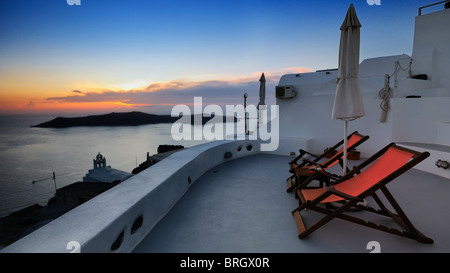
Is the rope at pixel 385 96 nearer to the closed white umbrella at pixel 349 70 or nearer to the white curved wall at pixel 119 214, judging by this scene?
the closed white umbrella at pixel 349 70

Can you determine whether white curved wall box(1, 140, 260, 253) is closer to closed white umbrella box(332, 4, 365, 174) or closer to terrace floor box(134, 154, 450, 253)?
terrace floor box(134, 154, 450, 253)

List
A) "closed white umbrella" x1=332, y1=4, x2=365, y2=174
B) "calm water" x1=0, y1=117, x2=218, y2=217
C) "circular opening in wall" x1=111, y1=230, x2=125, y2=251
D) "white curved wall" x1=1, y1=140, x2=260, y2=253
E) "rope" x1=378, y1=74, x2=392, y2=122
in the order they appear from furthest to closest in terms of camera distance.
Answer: "calm water" x1=0, y1=117, x2=218, y2=217 → "rope" x1=378, y1=74, x2=392, y2=122 → "closed white umbrella" x1=332, y1=4, x2=365, y2=174 → "circular opening in wall" x1=111, y1=230, x2=125, y2=251 → "white curved wall" x1=1, y1=140, x2=260, y2=253

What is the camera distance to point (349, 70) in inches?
128

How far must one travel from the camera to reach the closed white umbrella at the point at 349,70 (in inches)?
125

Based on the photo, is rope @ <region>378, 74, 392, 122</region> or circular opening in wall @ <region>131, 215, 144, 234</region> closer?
circular opening in wall @ <region>131, 215, 144, 234</region>

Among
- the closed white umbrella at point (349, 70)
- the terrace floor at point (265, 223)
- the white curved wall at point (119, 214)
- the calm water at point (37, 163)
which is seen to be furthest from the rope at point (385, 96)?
the calm water at point (37, 163)

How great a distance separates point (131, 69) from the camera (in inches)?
643

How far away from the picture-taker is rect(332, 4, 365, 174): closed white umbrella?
3.19 metres

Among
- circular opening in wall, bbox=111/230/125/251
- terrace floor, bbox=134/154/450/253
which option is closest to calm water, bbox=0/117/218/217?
terrace floor, bbox=134/154/450/253

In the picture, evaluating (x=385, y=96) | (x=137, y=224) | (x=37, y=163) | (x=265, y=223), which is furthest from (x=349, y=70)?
(x=37, y=163)

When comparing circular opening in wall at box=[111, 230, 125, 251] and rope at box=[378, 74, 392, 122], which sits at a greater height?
rope at box=[378, 74, 392, 122]
